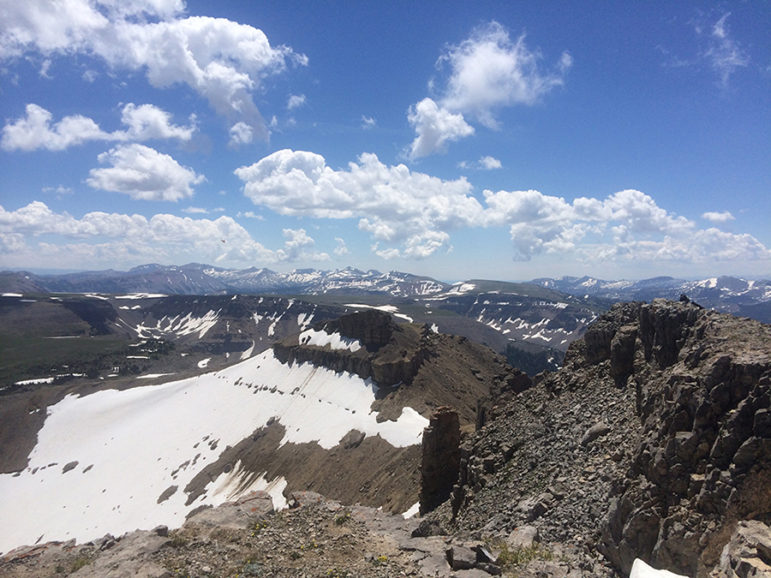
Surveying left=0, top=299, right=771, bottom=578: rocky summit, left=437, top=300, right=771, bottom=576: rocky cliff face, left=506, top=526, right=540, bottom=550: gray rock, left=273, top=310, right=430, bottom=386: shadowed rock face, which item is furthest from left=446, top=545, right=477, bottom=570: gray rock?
left=273, top=310, right=430, bottom=386: shadowed rock face

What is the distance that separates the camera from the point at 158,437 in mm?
106188

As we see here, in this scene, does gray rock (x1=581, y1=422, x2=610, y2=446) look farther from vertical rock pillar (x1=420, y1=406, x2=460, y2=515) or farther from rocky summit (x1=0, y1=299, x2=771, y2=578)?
vertical rock pillar (x1=420, y1=406, x2=460, y2=515)

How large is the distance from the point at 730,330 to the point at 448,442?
24.4 metres

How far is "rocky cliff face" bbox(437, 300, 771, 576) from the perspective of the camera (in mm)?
12367

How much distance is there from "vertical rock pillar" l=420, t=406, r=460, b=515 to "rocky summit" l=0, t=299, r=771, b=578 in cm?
546

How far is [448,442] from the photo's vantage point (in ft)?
121

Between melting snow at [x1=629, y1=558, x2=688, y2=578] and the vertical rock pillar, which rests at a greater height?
melting snow at [x1=629, y1=558, x2=688, y2=578]

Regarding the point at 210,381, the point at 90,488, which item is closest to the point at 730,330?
A: the point at 90,488

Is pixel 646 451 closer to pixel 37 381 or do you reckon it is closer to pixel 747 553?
pixel 747 553

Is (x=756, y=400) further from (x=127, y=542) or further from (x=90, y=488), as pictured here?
(x=90, y=488)

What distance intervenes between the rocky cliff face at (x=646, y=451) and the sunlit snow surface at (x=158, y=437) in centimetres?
4250

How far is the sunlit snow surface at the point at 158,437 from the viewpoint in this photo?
76500 mm

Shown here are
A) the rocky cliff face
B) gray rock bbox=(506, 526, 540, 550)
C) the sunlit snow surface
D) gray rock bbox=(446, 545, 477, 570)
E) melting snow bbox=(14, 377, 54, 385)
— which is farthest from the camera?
melting snow bbox=(14, 377, 54, 385)

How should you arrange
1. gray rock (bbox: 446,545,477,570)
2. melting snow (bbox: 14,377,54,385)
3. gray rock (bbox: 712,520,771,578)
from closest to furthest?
gray rock (bbox: 712,520,771,578)
gray rock (bbox: 446,545,477,570)
melting snow (bbox: 14,377,54,385)
